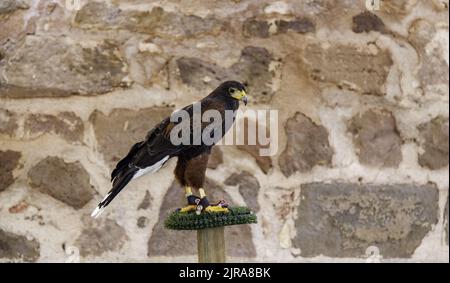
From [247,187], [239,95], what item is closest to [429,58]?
[247,187]

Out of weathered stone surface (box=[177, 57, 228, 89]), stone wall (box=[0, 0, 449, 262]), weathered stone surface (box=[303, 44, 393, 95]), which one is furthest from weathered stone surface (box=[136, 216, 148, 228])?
weathered stone surface (box=[303, 44, 393, 95])

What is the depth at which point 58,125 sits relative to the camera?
6.23ft

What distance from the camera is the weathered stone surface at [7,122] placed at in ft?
6.15

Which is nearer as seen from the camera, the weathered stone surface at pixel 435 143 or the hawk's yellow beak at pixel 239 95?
the hawk's yellow beak at pixel 239 95

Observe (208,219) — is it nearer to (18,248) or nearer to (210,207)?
(210,207)

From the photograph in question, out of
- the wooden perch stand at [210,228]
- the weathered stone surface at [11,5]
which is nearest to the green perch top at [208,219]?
the wooden perch stand at [210,228]

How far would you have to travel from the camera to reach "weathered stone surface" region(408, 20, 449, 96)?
83.5 inches

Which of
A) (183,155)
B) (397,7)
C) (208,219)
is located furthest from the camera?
(397,7)

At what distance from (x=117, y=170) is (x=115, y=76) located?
1.38ft

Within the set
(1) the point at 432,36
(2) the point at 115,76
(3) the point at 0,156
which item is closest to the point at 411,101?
(1) the point at 432,36

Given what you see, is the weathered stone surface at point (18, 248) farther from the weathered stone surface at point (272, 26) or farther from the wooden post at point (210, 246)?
the weathered stone surface at point (272, 26)

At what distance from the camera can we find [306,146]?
2.01 meters

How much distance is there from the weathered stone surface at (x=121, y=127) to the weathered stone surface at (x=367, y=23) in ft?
1.89

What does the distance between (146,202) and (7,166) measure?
361 millimetres
